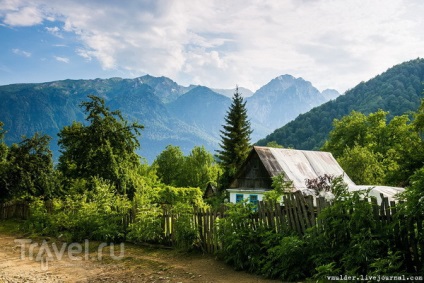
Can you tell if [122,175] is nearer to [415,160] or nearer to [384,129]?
[415,160]

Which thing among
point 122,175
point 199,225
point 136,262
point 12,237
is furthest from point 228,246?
point 122,175

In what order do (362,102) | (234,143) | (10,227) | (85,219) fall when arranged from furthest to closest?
(362,102) < (234,143) < (10,227) < (85,219)

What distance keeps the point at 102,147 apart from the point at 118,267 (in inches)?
500

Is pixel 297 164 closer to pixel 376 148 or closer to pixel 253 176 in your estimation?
pixel 253 176

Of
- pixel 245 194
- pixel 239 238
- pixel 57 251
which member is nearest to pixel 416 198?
pixel 239 238

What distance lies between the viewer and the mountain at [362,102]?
91.5 m

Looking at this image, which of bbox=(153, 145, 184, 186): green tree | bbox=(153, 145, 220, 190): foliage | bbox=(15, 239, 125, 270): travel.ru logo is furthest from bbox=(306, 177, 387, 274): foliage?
bbox=(153, 145, 184, 186): green tree

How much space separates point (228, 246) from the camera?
9383 mm

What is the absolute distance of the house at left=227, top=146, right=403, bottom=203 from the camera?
28.5 meters

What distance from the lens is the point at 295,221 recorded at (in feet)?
28.7

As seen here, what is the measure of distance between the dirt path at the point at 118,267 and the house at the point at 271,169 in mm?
17492

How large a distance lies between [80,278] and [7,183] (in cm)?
1767

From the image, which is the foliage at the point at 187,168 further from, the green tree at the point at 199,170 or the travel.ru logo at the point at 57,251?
the travel.ru logo at the point at 57,251

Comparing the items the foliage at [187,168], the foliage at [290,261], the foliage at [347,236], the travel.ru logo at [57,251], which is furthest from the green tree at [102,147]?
the foliage at [187,168]
